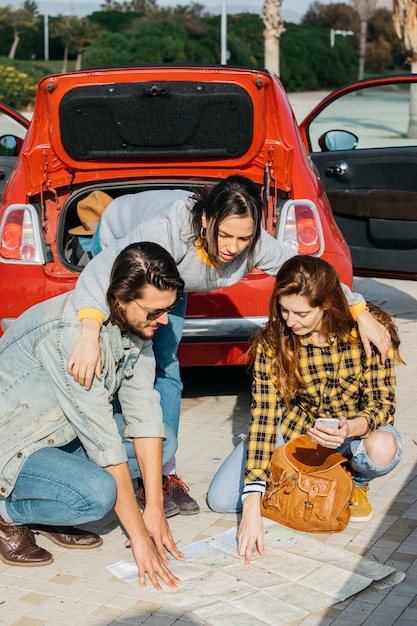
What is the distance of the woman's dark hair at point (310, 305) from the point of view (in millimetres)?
3730

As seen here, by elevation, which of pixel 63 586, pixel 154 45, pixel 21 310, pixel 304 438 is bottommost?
pixel 63 586

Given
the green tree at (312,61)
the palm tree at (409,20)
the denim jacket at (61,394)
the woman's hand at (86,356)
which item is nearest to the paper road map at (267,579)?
the denim jacket at (61,394)

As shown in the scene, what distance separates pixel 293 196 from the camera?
16.7ft

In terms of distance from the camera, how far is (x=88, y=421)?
3.48 meters

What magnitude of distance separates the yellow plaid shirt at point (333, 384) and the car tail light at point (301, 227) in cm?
111

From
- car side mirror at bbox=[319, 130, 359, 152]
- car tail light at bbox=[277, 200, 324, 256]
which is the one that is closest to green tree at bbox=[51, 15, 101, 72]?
car side mirror at bbox=[319, 130, 359, 152]

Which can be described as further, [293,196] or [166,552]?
[293,196]

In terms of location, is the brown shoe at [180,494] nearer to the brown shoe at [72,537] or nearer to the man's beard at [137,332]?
the brown shoe at [72,537]

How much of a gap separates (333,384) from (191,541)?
806 mm

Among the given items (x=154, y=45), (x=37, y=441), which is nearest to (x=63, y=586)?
(x=37, y=441)

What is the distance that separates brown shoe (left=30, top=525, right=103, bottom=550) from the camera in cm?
380

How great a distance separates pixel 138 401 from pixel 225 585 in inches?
28.0

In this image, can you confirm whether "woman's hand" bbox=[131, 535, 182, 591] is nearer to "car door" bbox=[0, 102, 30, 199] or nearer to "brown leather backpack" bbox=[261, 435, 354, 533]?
"brown leather backpack" bbox=[261, 435, 354, 533]

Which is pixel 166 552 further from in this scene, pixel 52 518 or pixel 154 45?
pixel 154 45
